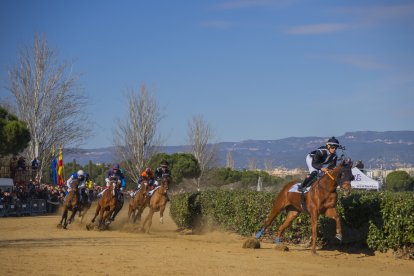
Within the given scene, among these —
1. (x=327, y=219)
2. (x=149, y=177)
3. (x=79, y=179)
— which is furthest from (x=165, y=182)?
(x=327, y=219)

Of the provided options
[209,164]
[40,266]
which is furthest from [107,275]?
[209,164]

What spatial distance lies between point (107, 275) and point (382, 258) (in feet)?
23.5

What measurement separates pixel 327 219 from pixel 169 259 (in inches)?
206

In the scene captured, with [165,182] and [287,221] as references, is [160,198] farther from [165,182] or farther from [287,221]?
[287,221]

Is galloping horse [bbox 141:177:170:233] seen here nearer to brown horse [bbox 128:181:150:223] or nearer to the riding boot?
brown horse [bbox 128:181:150:223]

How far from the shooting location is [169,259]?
589 inches

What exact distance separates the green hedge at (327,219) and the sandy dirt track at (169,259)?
0.56 m

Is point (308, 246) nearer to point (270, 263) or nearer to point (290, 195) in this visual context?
point (290, 195)

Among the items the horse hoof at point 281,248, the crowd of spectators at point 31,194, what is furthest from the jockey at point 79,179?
the horse hoof at point 281,248

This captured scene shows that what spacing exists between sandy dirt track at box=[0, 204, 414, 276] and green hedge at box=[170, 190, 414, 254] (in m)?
0.56

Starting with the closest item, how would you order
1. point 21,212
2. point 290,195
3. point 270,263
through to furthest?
point 270,263 → point 290,195 → point 21,212

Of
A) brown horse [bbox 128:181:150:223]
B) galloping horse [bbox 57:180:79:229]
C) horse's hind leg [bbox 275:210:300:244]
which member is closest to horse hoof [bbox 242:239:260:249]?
horse's hind leg [bbox 275:210:300:244]

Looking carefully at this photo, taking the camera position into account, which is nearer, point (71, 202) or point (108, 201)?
point (108, 201)

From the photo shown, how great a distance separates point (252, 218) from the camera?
21000 mm
